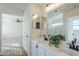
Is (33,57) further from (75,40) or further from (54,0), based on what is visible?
(54,0)

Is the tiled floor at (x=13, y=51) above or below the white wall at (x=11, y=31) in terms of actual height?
below

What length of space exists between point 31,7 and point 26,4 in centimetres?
13

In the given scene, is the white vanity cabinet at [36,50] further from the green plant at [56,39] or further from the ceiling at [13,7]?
the ceiling at [13,7]

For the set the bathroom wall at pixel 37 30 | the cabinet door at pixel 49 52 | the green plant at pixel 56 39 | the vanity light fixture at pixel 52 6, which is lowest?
the cabinet door at pixel 49 52

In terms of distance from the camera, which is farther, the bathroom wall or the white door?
the bathroom wall

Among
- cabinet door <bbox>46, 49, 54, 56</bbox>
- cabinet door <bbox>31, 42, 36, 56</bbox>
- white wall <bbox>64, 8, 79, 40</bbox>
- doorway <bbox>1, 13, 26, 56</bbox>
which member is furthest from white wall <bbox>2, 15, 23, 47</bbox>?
white wall <bbox>64, 8, 79, 40</bbox>

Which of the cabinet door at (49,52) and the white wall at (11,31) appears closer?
the cabinet door at (49,52)

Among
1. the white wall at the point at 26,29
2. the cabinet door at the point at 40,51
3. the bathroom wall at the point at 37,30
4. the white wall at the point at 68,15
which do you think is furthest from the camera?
the bathroom wall at the point at 37,30

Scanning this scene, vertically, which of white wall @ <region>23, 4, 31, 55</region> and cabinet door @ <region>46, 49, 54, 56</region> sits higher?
white wall @ <region>23, 4, 31, 55</region>

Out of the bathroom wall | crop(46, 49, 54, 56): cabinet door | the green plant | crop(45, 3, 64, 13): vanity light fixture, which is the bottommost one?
crop(46, 49, 54, 56): cabinet door

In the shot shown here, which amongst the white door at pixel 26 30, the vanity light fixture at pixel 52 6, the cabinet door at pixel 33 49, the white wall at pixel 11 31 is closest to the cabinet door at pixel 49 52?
the cabinet door at pixel 33 49

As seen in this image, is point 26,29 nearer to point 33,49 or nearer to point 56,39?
point 33,49

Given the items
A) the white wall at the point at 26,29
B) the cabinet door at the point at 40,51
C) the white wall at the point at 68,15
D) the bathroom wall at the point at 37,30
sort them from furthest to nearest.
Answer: the bathroom wall at the point at 37,30
the white wall at the point at 26,29
the cabinet door at the point at 40,51
the white wall at the point at 68,15

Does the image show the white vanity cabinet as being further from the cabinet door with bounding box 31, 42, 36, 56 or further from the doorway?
→ the doorway
